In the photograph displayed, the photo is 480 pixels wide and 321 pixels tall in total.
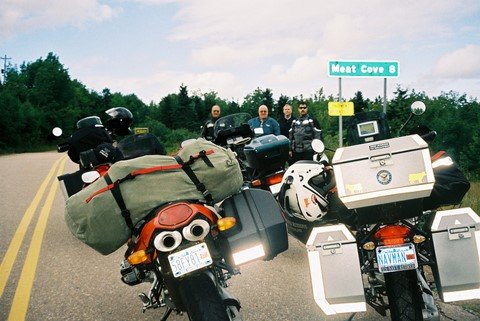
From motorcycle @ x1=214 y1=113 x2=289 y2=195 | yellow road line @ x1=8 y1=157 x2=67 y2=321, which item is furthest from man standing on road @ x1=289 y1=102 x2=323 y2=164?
yellow road line @ x1=8 y1=157 x2=67 y2=321

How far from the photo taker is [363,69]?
10008 mm

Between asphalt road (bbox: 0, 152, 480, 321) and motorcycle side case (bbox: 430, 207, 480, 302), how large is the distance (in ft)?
2.74

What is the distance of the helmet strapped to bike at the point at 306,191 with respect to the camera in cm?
380

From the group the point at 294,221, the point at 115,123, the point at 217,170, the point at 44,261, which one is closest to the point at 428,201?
the point at 294,221

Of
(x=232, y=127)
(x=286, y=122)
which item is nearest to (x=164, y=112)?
(x=286, y=122)

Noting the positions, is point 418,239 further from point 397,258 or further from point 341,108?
point 341,108

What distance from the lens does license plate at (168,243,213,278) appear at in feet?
7.97

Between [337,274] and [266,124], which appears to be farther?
[266,124]

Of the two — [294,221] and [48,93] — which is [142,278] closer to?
[294,221]

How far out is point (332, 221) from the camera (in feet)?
12.6

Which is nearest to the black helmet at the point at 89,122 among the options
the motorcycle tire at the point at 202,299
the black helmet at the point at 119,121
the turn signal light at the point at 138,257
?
the black helmet at the point at 119,121

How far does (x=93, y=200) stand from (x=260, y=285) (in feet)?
7.64

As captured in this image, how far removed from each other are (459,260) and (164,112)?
9288 cm

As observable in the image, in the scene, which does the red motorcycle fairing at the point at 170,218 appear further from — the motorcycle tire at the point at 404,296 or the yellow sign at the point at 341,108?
the yellow sign at the point at 341,108
